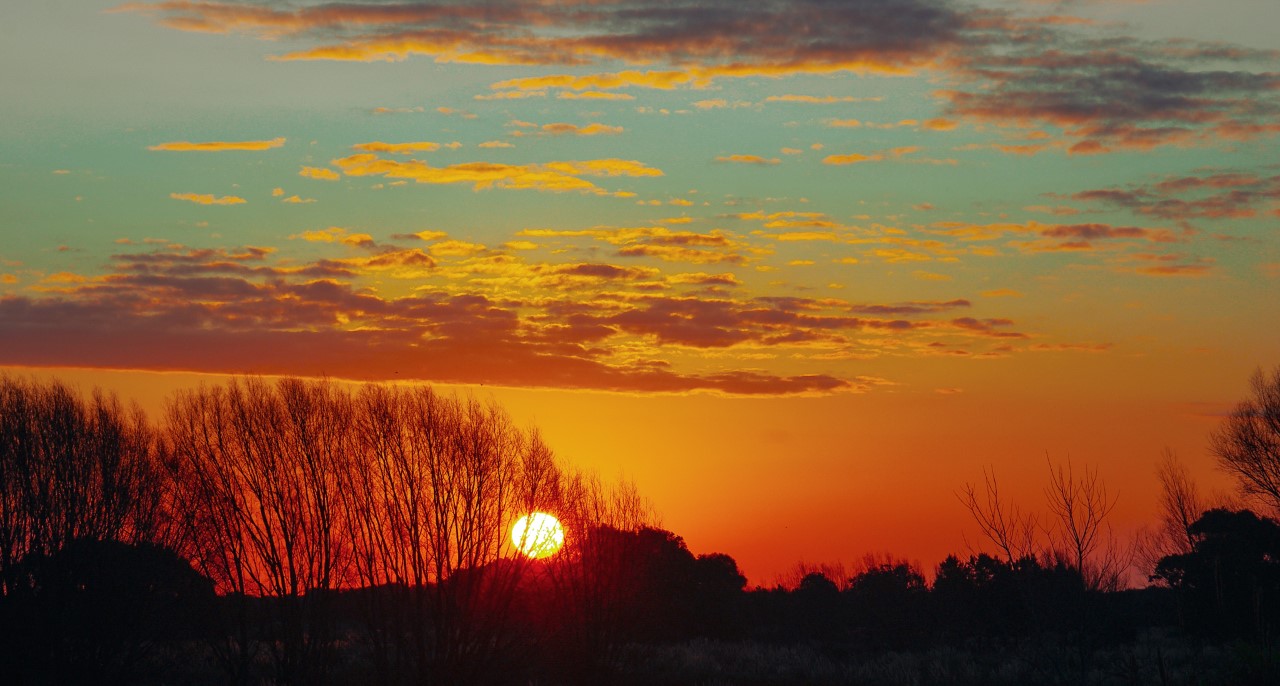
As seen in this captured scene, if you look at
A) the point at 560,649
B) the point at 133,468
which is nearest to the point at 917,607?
the point at 560,649

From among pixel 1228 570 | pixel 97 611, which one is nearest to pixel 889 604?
pixel 1228 570

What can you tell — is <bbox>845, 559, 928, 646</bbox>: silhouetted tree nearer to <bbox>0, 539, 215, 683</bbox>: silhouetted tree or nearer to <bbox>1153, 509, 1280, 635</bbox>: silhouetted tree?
<bbox>1153, 509, 1280, 635</bbox>: silhouetted tree

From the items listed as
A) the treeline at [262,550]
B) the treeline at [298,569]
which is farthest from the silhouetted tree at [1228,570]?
the treeline at [262,550]

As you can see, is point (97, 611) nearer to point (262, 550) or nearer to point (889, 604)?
point (262, 550)

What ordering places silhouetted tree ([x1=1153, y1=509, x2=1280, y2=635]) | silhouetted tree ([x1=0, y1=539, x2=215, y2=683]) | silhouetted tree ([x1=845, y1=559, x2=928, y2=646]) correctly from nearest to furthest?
silhouetted tree ([x1=0, y1=539, x2=215, y2=683]) < silhouetted tree ([x1=1153, y1=509, x2=1280, y2=635]) < silhouetted tree ([x1=845, y1=559, x2=928, y2=646])

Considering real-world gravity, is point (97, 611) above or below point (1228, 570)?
above

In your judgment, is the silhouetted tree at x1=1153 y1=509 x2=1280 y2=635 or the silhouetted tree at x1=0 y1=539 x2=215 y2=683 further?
the silhouetted tree at x1=1153 y1=509 x2=1280 y2=635

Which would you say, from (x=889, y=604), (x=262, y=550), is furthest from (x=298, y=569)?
(x=889, y=604)

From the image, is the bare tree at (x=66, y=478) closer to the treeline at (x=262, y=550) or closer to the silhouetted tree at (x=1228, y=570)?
the treeline at (x=262, y=550)

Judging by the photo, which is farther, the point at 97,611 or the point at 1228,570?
the point at 1228,570

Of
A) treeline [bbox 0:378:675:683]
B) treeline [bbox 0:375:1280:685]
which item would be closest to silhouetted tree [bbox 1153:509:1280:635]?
treeline [bbox 0:375:1280:685]

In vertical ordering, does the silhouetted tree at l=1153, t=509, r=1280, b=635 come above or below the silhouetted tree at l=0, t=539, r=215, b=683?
below

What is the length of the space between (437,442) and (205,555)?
945 centimetres

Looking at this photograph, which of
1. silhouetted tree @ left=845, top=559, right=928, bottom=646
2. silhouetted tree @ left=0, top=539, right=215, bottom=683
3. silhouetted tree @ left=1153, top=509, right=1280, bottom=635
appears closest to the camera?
silhouetted tree @ left=0, top=539, right=215, bottom=683
